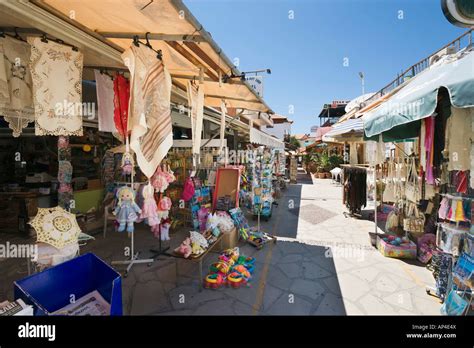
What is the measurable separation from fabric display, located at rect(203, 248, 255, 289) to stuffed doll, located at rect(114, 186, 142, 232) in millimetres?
1594

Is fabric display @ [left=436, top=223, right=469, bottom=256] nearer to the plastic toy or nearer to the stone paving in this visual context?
the stone paving

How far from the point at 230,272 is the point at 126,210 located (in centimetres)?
207

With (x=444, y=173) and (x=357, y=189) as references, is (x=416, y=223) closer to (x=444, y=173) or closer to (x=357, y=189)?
(x=444, y=173)

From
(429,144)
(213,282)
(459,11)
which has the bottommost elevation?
(213,282)

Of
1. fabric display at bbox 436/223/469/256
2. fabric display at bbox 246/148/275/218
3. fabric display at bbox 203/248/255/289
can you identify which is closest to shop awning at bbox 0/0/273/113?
fabric display at bbox 203/248/255/289

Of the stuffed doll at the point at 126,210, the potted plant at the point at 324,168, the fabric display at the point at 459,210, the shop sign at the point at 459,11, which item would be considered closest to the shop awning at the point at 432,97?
the shop sign at the point at 459,11

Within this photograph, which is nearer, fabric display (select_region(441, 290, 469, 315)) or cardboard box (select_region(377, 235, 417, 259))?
fabric display (select_region(441, 290, 469, 315))

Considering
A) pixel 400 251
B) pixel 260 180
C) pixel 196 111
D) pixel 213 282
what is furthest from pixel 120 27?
pixel 400 251

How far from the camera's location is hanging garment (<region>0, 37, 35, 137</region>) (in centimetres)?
221

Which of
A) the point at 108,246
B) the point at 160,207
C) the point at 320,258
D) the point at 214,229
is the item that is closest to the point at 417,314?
the point at 320,258

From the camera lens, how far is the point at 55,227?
2473 millimetres

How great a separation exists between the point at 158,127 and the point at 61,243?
1560mm

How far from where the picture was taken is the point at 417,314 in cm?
308
